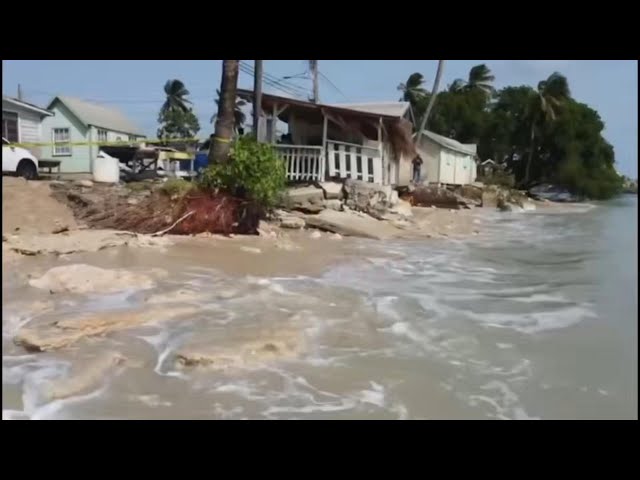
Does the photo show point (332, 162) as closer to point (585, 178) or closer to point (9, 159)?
point (9, 159)

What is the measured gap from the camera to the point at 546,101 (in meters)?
40.8

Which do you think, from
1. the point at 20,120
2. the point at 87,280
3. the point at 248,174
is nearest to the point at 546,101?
the point at 20,120

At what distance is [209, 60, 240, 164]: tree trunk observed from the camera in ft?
39.8

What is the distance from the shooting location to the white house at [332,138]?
18500mm

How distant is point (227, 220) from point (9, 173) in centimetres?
594

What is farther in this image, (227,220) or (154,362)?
(227,220)

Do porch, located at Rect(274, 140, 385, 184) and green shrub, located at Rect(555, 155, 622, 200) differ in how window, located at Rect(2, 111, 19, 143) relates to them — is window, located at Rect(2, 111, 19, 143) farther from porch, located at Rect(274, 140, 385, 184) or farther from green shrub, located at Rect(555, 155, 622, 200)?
green shrub, located at Rect(555, 155, 622, 200)

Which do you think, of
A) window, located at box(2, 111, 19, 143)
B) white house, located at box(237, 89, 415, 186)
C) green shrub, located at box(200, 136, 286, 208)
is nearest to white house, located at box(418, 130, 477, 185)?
white house, located at box(237, 89, 415, 186)

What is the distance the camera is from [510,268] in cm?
1010

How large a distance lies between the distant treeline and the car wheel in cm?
3084

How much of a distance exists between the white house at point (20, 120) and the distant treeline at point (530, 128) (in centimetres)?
2986

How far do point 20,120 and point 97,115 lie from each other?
7925 mm
